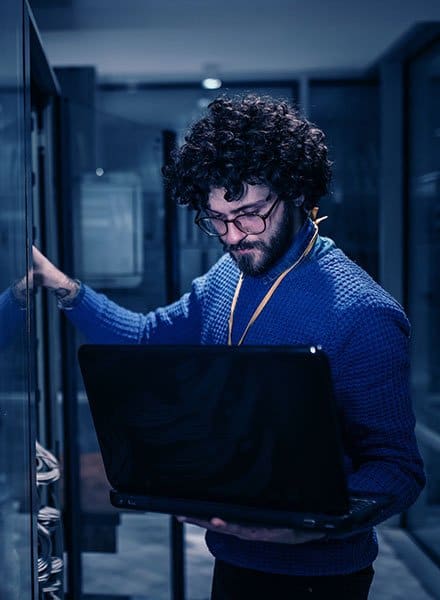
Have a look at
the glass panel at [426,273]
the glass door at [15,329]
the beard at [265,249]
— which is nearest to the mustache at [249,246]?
the beard at [265,249]

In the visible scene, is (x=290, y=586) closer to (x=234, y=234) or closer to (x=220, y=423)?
(x=220, y=423)

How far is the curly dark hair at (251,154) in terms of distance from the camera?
3.94 feet

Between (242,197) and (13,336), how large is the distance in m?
0.42

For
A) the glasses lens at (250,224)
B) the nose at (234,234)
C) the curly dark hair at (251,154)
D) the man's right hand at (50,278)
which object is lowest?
the man's right hand at (50,278)

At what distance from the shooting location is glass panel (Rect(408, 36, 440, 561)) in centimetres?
307

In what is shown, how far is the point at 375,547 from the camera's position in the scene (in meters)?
1.21

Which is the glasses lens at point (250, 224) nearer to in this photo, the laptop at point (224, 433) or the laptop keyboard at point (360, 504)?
the laptop at point (224, 433)

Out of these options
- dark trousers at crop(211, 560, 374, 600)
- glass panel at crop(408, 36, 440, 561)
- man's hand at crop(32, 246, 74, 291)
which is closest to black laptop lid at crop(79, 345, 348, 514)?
dark trousers at crop(211, 560, 374, 600)

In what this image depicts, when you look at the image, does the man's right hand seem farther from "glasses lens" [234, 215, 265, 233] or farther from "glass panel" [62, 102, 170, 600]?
"glass panel" [62, 102, 170, 600]

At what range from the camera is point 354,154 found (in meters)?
3.50

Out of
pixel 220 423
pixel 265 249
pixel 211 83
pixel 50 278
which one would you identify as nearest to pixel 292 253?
pixel 265 249

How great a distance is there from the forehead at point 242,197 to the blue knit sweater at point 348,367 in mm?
96

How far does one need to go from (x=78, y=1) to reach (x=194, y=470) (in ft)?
6.13

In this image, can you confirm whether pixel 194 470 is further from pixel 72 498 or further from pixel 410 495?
pixel 72 498
